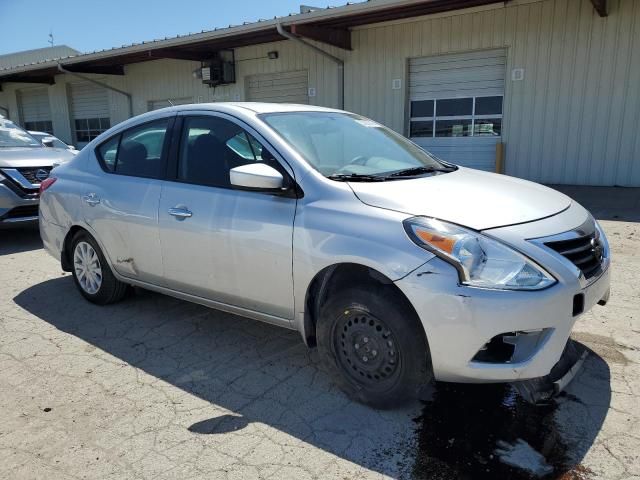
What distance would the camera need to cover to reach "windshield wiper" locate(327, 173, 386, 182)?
304 cm

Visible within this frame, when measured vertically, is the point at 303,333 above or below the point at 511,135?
below

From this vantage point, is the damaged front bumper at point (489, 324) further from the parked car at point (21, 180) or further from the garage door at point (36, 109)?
the garage door at point (36, 109)

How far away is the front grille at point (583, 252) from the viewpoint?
2605 mm

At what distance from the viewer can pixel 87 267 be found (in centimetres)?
459

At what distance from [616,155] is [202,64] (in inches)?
448

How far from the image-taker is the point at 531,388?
2.61m

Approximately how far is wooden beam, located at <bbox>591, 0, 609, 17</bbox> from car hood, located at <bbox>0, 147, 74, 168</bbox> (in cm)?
916

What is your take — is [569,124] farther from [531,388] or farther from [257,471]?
[257,471]

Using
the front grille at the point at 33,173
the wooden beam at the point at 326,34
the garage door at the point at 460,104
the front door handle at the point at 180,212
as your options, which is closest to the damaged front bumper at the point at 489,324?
the front door handle at the point at 180,212

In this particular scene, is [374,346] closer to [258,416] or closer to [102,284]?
[258,416]

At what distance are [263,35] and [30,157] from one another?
7671mm

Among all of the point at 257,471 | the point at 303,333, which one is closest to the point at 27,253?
the point at 303,333

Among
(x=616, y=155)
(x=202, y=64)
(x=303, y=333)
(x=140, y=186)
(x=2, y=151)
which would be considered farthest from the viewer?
(x=202, y=64)

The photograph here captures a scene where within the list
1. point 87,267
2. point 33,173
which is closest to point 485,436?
point 87,267
